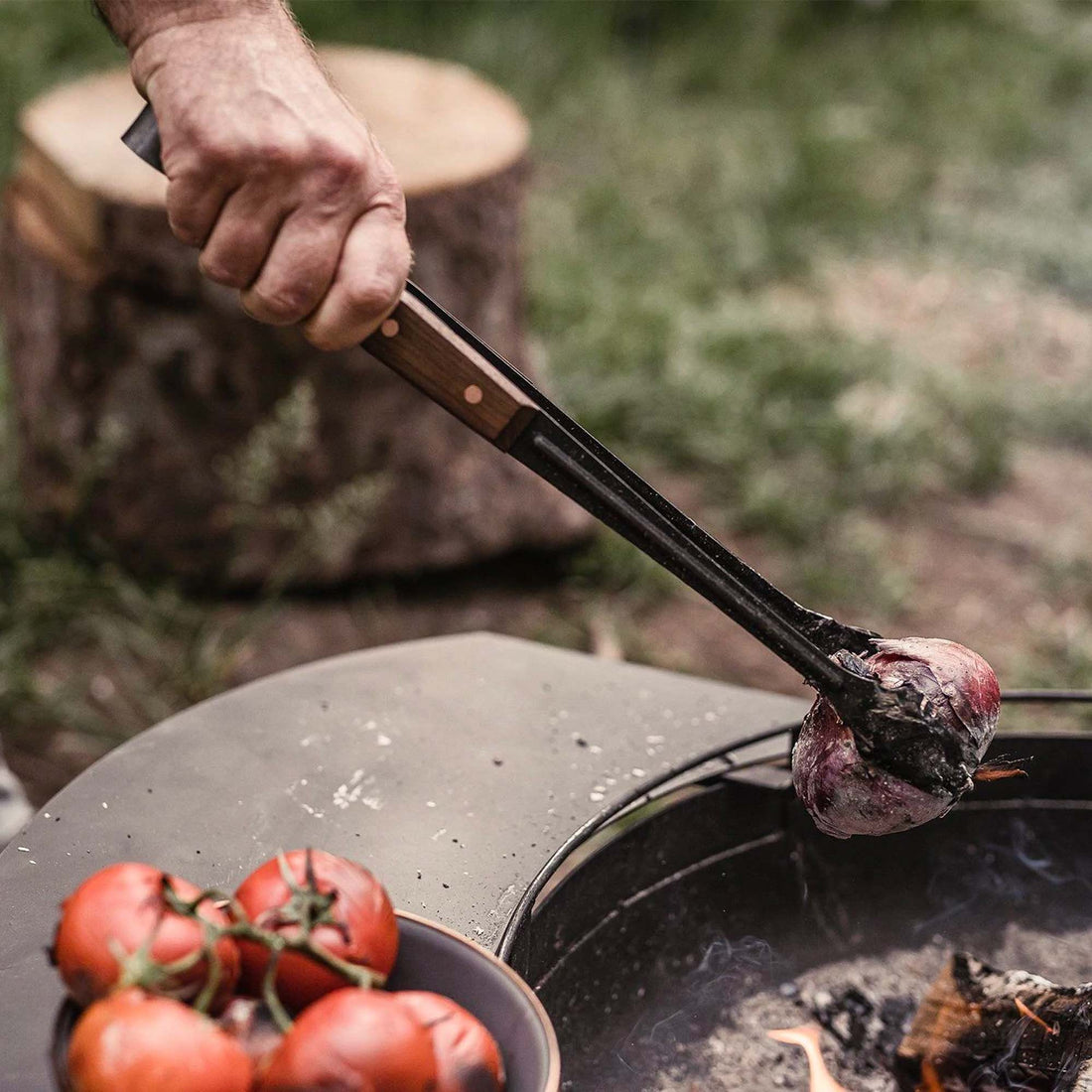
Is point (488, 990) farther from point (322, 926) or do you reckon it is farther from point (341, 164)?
point (341, 164)

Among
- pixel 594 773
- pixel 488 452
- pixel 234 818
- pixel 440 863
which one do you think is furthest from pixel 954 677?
pixel 488 452

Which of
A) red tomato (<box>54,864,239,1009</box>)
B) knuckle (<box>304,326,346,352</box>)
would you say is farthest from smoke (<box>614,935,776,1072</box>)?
knuckle (<box>304,326,346,352</box>)

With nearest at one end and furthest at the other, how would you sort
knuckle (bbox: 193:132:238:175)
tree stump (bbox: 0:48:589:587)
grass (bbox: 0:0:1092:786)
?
knuckle (bbox: 193:132:238:175) → tree stump (bbox: 0:48:589:587) → grass (bbox: 0:0:1092:786)

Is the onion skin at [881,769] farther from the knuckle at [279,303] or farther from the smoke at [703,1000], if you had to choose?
the knuckle at [279,303]

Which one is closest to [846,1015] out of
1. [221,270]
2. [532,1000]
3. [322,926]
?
[532,1000]

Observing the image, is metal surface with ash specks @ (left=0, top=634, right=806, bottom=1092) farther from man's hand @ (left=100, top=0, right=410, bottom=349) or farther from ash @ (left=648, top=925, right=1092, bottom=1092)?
man's hand @ (left=100, top=0, right=410, bottom=349)

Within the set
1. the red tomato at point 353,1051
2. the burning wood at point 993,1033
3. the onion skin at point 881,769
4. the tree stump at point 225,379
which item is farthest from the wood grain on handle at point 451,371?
the tree stump at point 225,379

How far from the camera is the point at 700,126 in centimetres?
592

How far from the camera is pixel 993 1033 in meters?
1.50

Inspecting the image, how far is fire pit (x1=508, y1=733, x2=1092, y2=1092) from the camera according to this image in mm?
1531

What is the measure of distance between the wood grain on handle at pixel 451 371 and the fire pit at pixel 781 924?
0.55 meters

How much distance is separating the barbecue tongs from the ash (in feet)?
1.53

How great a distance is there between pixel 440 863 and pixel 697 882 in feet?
1.34

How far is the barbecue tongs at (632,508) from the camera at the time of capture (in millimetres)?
1251
